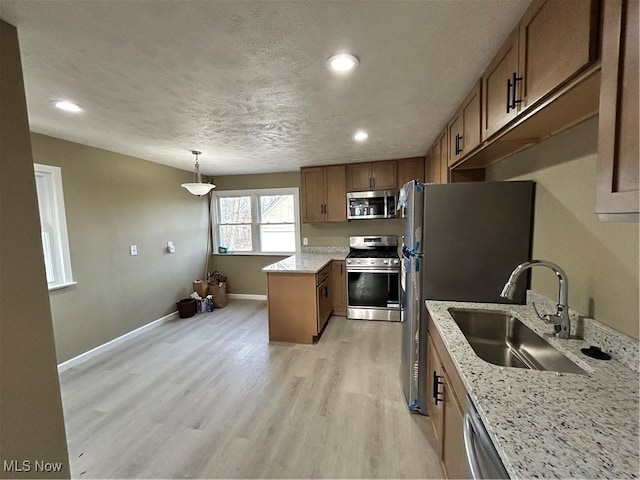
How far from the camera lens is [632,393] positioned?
2.85 ft

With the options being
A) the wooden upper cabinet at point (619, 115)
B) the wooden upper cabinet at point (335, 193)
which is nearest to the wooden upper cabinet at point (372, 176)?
the wooden upper cabinet at point (335, 193)

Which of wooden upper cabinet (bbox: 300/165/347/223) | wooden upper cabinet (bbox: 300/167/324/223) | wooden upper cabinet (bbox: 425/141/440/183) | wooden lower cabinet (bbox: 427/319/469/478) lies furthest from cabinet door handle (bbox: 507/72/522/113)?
wooden upper cabinet (bbox: 300/167/324/223)

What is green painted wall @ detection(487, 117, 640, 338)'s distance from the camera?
3.54ft

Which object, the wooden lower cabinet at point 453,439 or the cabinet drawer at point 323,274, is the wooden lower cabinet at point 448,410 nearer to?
the wooden lower cabinet at point 453,439

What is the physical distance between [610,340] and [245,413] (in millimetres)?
2200

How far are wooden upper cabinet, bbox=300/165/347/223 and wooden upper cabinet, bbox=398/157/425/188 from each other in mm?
848

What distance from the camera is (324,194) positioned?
14.2ft

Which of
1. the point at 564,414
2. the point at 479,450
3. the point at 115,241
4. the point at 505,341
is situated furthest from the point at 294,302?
the point at 564,414

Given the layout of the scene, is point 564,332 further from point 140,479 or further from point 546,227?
point 140,479

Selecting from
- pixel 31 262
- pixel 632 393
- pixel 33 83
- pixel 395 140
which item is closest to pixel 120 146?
pixel 33 83

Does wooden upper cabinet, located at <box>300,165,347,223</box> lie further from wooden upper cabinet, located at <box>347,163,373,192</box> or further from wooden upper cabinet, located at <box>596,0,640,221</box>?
wooden upper cabinet, located at <box>596,0,640,221</box>

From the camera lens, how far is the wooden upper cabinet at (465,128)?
5.42 ft

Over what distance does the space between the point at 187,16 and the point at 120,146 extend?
8.61 ft

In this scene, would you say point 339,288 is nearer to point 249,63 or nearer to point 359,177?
point 359,177
